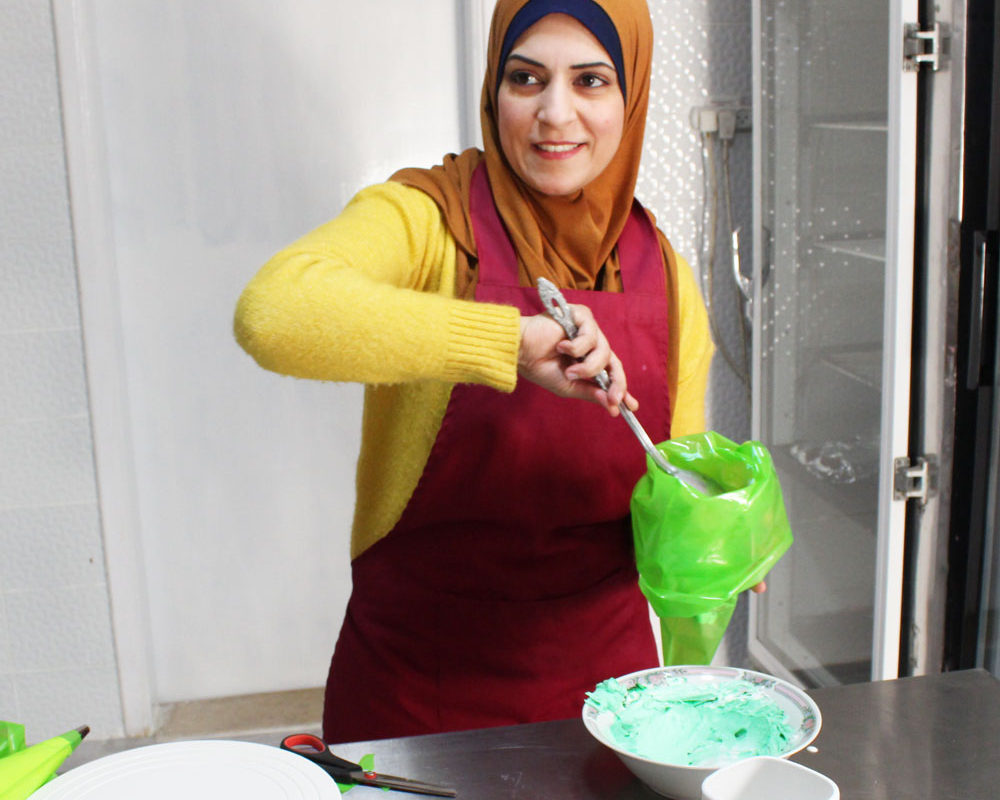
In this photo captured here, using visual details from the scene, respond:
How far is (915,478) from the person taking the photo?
76.8 inches

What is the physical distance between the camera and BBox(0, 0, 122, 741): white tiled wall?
7.49 ft

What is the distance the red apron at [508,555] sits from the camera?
134cm

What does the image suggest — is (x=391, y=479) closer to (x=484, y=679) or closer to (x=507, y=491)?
(x=507, y=491)

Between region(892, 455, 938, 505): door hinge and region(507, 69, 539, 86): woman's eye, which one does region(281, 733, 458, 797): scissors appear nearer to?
region(507, 69, 539, 86): woman's eye

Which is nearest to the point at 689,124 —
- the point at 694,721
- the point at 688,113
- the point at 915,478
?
the point at 688,113

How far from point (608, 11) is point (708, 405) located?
1.47m

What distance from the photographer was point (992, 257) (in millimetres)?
1841

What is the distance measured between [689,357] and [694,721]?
0.61 m

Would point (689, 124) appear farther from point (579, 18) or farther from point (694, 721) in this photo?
point (694, 721)

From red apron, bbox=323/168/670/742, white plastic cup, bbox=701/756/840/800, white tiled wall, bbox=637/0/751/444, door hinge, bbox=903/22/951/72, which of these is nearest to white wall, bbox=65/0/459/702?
white tiled wall, bbox=637/0/751/444

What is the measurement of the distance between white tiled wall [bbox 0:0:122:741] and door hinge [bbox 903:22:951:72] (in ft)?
5.79

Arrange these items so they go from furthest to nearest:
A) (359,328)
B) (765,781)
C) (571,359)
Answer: (571,359) < (359,328) < (765,781)

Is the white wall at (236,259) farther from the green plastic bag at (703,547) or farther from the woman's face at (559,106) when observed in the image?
the green plastic bag at (703,547)

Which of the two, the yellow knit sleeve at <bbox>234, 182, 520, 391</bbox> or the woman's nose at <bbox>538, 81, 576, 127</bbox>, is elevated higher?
the woman's nose at <bbox>538, 81, 576, 127</bbox>
